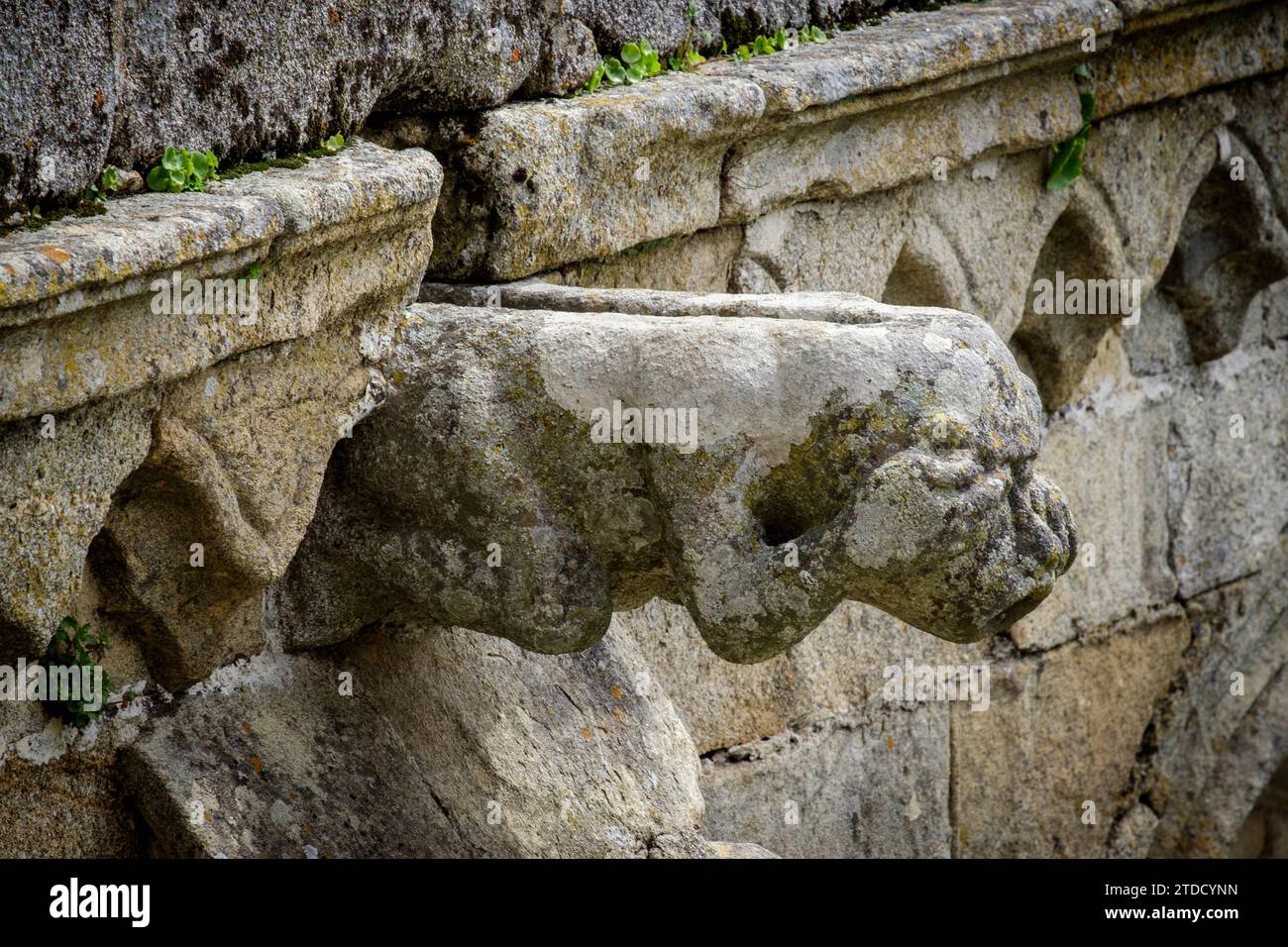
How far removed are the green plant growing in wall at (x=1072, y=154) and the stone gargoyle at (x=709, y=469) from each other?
1710 millimetres

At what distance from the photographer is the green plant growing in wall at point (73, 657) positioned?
202 cm

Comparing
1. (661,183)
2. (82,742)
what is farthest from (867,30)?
(82,742)

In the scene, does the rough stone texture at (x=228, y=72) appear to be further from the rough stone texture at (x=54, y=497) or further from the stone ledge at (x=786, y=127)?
the rough stone texture at (x=54, y=497)

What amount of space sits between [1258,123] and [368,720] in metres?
2.88

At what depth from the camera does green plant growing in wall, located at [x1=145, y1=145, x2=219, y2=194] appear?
6.29 ft

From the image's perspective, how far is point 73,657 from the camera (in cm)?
204

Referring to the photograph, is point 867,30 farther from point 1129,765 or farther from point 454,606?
point 1129,765

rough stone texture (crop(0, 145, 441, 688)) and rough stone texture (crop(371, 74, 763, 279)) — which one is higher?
rough stone texture (crop(371, 74, 763, 279))

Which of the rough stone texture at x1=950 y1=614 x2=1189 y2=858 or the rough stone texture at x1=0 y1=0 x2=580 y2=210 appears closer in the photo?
the rough stone texture at x1=0 y1=0 x2=580 y2=210

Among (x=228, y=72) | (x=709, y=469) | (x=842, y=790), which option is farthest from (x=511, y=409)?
(x=842, y=790)

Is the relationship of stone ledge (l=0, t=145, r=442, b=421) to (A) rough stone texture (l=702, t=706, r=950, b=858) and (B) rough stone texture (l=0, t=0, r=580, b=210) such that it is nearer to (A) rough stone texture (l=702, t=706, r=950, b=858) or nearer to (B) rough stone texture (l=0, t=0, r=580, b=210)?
(B) rough stone texture (l=0, t=0, r=580, b=210)

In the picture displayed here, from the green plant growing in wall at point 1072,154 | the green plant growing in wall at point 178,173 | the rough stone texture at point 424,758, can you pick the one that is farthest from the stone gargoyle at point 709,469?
the green plant growing in wall at point 1072,154

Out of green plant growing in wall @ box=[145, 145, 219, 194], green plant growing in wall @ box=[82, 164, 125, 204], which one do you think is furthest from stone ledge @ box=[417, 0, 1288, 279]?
green plant growing in wall @ box=[82, 164, 125, 204]

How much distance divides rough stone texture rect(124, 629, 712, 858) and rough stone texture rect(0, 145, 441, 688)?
0.11 meters
